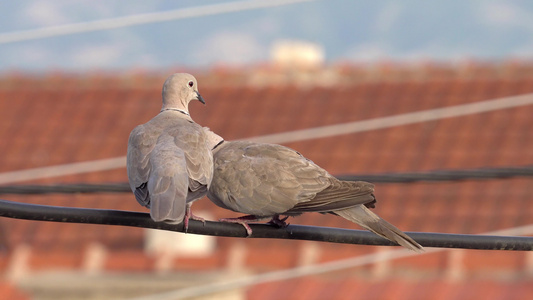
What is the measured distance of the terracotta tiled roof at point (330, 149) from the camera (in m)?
8.65

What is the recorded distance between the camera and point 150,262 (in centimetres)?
891

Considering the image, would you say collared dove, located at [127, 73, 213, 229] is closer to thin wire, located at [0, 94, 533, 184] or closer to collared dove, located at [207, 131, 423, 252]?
collared dove, located at [207, 131, 423, 252]

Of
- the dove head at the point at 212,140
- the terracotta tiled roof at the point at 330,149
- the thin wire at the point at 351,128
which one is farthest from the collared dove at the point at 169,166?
the thin wire at the point at 351,128

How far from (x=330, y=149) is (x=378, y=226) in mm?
7601

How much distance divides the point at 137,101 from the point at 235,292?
4.36 metres

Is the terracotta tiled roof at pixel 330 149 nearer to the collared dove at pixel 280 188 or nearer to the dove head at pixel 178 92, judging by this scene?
the dove head at pixel 178 92

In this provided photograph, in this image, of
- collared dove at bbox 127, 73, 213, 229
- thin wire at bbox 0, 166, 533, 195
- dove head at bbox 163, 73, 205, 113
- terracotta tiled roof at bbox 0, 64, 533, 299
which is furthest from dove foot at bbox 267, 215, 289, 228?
terracotta tiled roof at bbox 0, 64, 533, 299

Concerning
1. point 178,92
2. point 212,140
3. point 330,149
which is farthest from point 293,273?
point 212,140

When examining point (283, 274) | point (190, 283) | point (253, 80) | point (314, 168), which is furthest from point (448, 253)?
point (314, 168)

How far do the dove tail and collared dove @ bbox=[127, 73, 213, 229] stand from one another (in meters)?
0.51

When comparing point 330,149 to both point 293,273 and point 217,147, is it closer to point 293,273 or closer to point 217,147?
point 293,273

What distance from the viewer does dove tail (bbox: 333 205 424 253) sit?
3111 millimetres

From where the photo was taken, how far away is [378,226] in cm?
323

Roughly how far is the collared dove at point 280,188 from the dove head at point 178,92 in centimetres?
28
